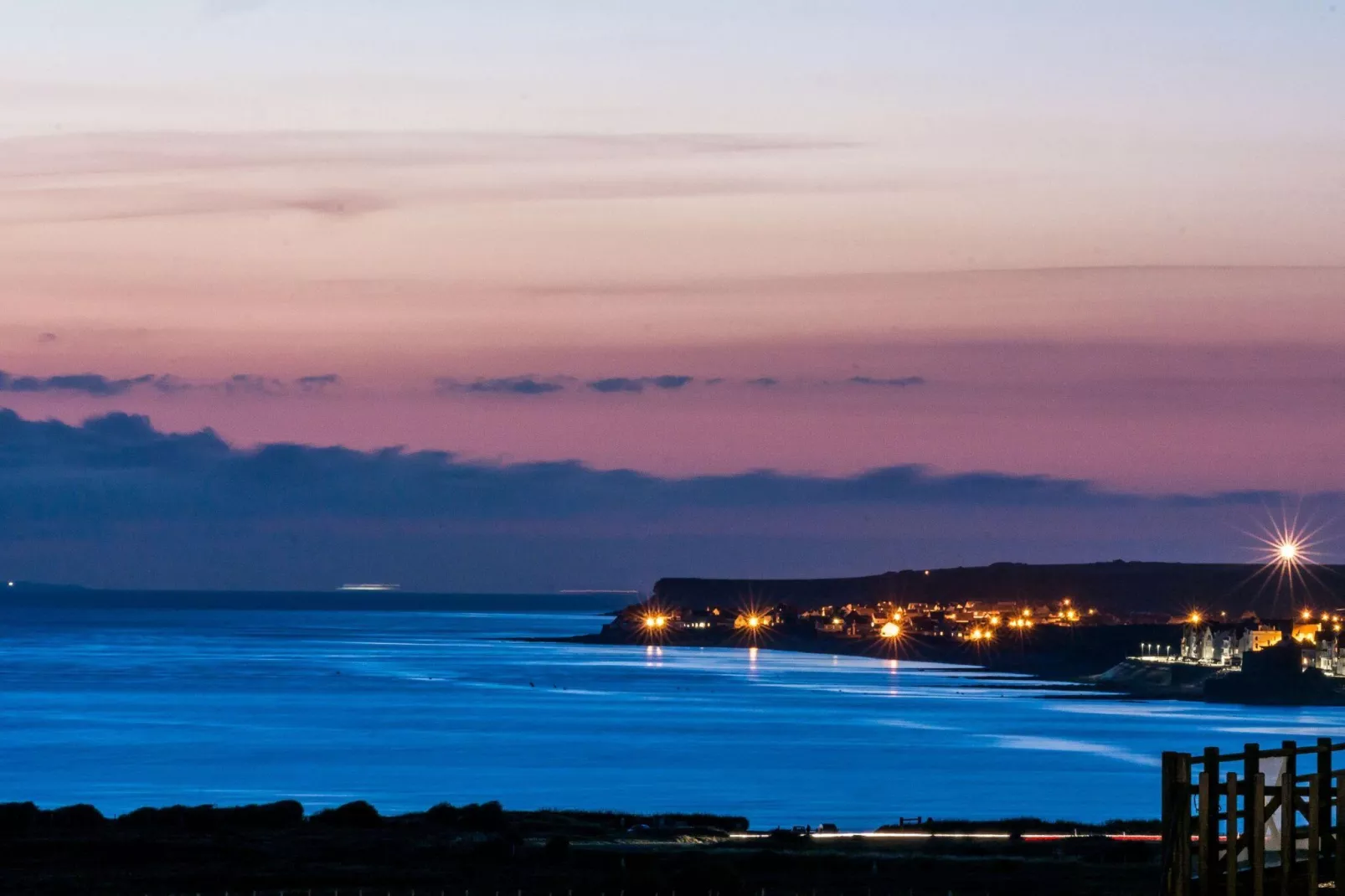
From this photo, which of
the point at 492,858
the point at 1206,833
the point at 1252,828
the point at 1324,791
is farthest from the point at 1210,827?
the point at 492,858

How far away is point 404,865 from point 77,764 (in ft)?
201

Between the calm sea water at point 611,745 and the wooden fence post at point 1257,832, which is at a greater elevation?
the calm sea water at point 611,745

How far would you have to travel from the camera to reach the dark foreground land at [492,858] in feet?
152

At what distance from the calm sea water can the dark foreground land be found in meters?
20.2

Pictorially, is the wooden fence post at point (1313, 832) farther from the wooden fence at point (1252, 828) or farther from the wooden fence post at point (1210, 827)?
the wooden fence post at point (1210, 827)

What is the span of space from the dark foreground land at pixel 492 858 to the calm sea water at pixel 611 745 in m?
20.2

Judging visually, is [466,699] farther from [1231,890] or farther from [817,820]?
[1231,890]

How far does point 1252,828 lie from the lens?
64.7ft

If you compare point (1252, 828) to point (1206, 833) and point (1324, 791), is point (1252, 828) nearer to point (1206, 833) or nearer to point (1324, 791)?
point (1206, 833)

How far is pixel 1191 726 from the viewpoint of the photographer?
449 feet

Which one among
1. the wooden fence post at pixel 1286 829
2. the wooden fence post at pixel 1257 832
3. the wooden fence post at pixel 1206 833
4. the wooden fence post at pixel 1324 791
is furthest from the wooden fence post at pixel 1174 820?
the wooden fence post at pixel 1324 791

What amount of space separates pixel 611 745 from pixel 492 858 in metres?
67.1

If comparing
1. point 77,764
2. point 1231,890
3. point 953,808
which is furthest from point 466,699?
point 1231,890

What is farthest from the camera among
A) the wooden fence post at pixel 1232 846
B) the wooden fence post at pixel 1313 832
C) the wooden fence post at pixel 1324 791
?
the wooden fence post at pixel 1324 791
